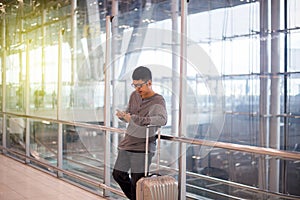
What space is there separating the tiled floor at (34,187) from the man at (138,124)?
0.95 metres

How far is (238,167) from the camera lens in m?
8.57

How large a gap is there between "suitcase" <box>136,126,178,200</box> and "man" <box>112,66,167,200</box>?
0.23 metres

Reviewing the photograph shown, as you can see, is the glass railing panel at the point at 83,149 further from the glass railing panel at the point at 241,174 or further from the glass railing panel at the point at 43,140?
the glass railing panel at the point at 241,174

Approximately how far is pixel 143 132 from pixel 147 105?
20cm

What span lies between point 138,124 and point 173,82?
3.81m

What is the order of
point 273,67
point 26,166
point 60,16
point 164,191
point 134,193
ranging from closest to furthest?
point 164,191, point 134,193, point 26,166, point 273,67, point 60,16

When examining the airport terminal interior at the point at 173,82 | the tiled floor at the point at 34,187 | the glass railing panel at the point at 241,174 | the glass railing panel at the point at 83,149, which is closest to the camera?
the tiled floor at the point at 34,187

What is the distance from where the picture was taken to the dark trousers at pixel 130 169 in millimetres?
3047

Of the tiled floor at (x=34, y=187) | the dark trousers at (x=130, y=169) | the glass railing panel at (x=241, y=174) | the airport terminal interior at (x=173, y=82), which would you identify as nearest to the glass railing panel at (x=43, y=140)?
the airport terminal interior at (x=173, y=82)

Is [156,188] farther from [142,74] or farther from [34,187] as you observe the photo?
[34,187]

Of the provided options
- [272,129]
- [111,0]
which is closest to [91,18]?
[111,0]

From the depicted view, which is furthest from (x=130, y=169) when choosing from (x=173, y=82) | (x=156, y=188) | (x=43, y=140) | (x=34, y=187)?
(x=43, y=140)

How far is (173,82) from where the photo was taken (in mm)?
6680

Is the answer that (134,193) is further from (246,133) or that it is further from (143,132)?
(246,133)
